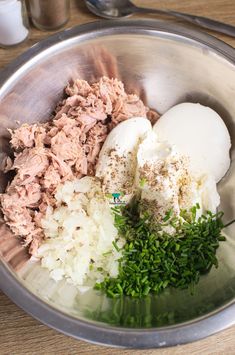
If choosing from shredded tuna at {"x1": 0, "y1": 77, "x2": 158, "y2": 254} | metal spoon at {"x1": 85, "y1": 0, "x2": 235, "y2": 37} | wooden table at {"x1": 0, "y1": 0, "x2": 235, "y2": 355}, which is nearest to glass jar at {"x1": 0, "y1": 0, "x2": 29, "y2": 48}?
metal spoon at {"x1": 85, "y1": 0, "x2": 235, "y2": 37}

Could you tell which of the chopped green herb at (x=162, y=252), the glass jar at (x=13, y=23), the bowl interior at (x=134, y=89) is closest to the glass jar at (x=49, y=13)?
the glass jar at (x=13, y=23)

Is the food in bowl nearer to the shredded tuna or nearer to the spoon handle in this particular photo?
the shredded tuna

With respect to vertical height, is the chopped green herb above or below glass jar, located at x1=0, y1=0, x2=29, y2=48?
below

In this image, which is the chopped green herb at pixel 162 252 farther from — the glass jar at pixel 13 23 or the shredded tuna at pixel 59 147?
the glass jar at pixel 13 23

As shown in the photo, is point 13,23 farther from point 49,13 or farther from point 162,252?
point 162,252

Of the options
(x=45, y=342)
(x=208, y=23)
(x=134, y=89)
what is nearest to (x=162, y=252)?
(x=45, y=342)

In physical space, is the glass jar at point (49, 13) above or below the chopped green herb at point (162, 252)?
above
